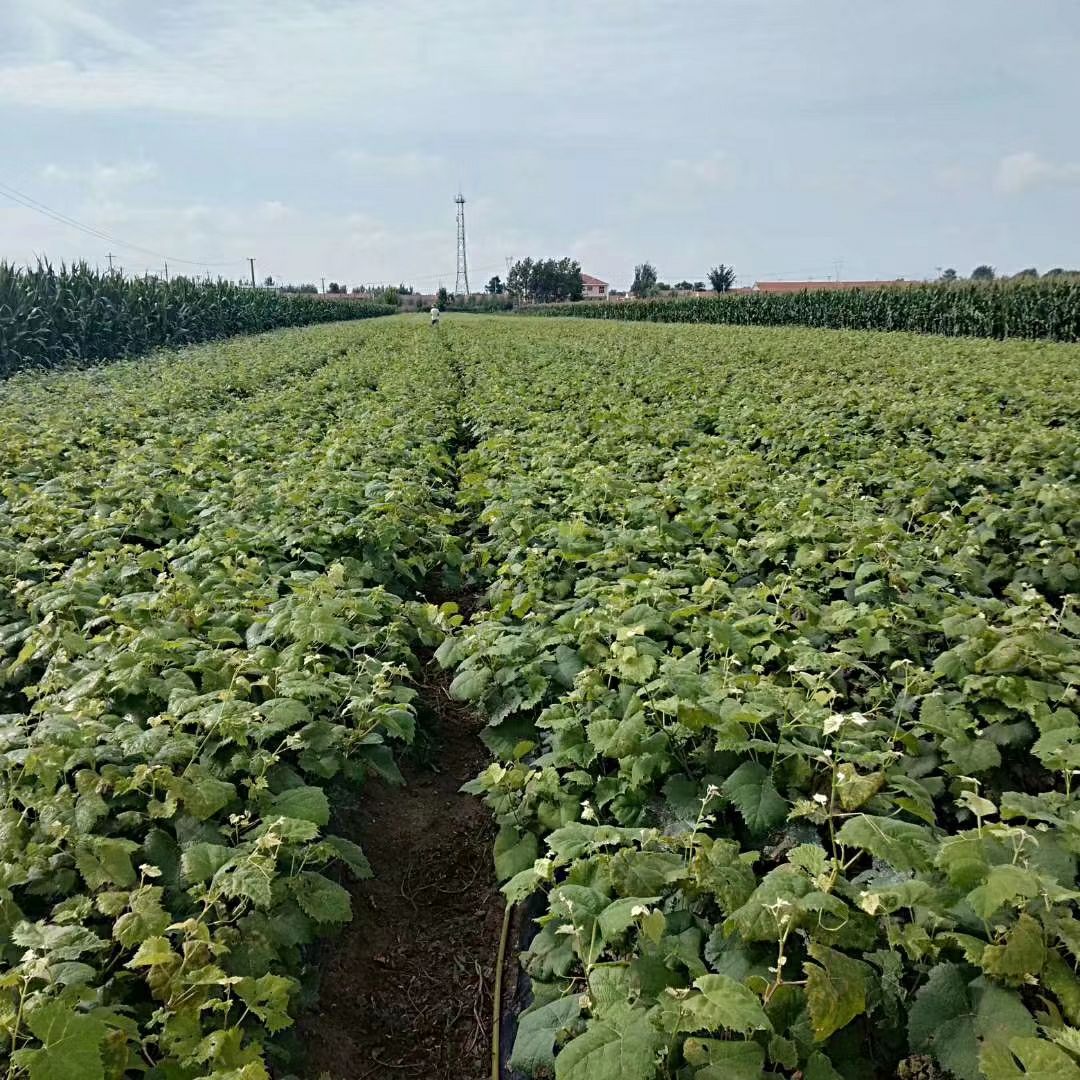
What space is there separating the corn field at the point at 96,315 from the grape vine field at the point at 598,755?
57.3 ft

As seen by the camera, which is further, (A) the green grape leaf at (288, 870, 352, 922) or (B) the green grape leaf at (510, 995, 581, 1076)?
(A) the green grape leaf at (288, 870, 352, 922)

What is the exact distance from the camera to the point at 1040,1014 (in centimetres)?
177

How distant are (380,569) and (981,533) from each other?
3.84 metres

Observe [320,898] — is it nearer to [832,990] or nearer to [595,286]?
[832,990]

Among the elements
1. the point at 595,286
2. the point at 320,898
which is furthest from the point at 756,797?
the point at 595,286

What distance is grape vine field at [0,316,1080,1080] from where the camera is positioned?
1.90 m

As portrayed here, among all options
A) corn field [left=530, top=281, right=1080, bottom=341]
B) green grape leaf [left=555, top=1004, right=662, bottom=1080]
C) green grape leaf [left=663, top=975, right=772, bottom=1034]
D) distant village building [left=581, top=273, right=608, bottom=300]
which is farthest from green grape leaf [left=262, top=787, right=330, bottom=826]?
distant village building [left=581, top=273, right=608, bottom=300]

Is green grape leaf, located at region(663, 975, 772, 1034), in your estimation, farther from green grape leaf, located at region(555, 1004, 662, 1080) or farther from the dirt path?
the dirt path

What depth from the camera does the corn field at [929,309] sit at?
29.0 metres

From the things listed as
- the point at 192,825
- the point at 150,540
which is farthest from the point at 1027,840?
the point at 150,540

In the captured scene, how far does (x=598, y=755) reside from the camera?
Answer: 3109 mm

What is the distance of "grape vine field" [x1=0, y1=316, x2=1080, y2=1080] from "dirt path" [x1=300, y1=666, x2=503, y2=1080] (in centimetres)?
19

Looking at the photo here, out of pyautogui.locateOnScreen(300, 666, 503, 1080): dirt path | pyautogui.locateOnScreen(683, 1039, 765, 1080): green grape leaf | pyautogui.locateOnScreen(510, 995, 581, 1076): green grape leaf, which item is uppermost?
pyautogui.locateOnScreen(683, 1039, 765, 1080): green grape leaf

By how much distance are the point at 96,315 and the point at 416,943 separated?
26.2 metres
